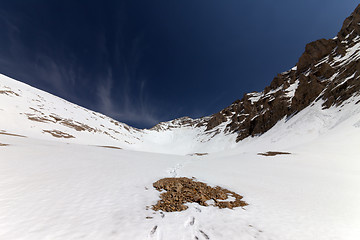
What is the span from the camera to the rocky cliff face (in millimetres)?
34938

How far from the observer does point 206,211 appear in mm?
6082

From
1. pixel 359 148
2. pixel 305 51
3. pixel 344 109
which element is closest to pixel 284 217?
pixel 359 148

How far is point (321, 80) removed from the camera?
46.3 meters

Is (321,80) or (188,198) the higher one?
(321,80)

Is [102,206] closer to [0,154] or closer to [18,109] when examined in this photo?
[0,154]

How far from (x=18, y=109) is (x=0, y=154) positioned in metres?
59.1

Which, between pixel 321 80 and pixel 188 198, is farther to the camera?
A: pixel 321 80

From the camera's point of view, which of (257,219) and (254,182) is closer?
(257,219)

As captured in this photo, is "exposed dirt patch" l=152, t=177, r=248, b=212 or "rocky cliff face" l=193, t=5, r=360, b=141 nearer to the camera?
"exposed dirt patch" l=152, t=177, r=248, b=212

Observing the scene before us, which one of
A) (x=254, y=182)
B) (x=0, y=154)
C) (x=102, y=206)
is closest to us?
(x=102, y=206)

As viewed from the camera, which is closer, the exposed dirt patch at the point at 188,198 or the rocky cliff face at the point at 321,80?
the exposed dirt patch at the point at 188,198

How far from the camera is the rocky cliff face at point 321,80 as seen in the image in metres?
34.9

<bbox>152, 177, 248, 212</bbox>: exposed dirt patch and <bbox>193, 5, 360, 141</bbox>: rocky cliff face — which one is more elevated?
<bbox>193, 5, 360, 141</bbox>: rocky cliff face

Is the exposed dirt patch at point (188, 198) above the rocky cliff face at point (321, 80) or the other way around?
the other way around
